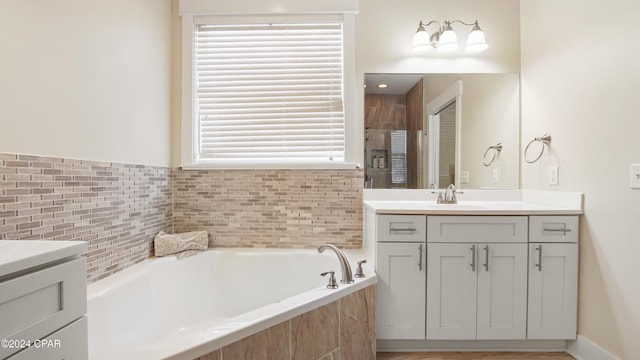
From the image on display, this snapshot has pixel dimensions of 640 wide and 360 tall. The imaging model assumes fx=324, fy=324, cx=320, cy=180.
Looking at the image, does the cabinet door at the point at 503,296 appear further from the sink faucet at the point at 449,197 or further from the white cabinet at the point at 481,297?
the sink faucet at the point at 449,197

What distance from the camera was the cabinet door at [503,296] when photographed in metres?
1.84

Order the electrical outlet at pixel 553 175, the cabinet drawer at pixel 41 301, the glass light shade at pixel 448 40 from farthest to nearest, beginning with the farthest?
1. the glass light shade at pixel 448 40
2. the electrical outlet at pixel 553 175
3. the cabinet drawer at pixel 41 301

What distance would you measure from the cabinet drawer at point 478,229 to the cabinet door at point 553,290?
0.42ft

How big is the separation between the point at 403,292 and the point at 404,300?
0.05 metres

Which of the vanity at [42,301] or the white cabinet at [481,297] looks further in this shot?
the white cabinet at [481,297]

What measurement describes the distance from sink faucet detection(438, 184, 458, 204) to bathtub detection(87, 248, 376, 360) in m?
0.70

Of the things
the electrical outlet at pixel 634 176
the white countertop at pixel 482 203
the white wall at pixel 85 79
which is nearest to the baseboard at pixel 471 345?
the white countertop at pixel 482 203

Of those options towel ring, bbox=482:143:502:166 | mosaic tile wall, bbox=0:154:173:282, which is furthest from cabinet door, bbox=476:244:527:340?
mosaic tile wall, bbox=0:154:173:282

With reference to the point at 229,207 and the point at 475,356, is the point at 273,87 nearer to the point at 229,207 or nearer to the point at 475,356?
the point at 229,207

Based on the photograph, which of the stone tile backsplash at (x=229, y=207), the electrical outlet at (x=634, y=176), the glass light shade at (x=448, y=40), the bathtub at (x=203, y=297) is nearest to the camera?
the bathtub at (x=203, y=297)

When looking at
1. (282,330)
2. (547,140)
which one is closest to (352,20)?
(547,140)

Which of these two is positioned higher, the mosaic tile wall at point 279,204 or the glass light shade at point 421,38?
the glass light shade at point 421,38

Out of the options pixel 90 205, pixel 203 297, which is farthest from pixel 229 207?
pixel 90 205

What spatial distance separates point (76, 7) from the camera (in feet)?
4.77
